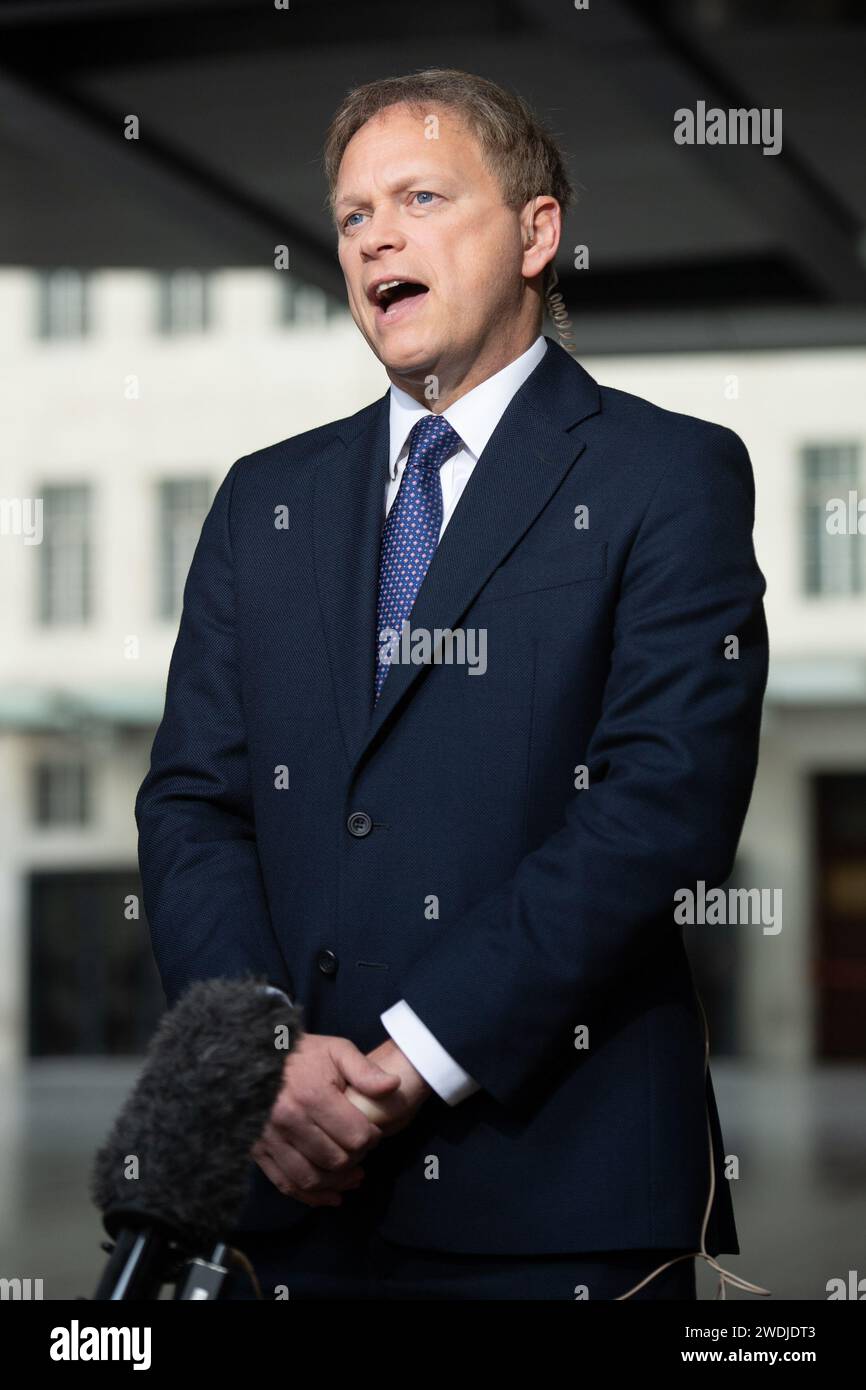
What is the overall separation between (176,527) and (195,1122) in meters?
23.7

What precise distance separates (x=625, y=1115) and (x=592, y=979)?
0.63 ft

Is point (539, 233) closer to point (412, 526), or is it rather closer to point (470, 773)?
point (412, 526)

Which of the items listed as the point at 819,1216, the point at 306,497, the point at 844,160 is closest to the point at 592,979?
the point at 306,497

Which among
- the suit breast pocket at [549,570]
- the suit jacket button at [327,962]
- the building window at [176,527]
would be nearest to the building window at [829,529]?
the building window at [176,527]

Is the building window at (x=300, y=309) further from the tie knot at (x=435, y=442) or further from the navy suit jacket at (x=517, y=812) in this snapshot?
the navy suit jacket at (x=517, y=812)

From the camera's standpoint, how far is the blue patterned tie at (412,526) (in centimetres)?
224

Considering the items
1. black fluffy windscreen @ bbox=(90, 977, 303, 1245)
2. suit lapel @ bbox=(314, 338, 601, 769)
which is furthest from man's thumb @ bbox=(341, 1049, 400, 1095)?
black fluffy windscreen @ bbox=(90, 977, 303, 1245)

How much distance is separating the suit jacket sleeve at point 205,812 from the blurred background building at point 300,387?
20.8ft

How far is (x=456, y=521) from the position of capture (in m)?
2.19

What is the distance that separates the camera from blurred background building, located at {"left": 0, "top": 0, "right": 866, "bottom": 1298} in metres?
8.66

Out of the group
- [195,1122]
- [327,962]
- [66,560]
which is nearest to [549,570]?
[327,962]

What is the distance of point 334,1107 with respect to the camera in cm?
192
